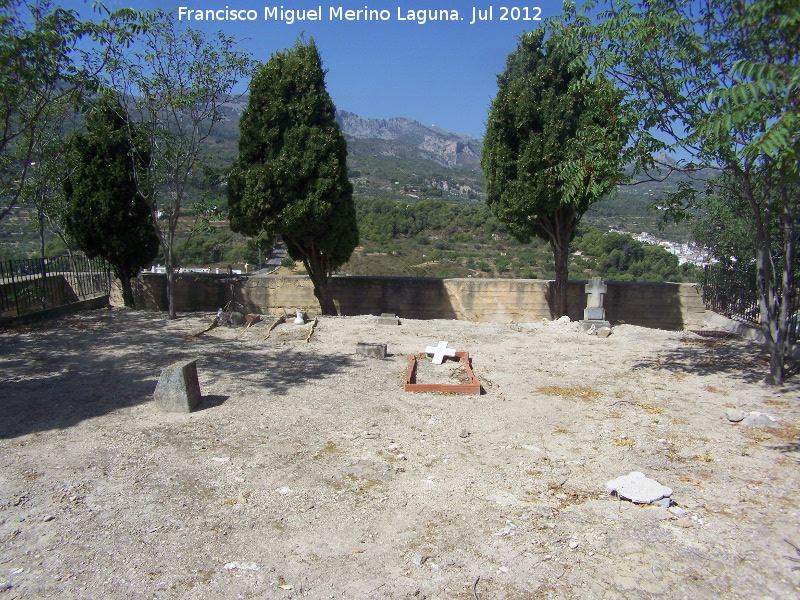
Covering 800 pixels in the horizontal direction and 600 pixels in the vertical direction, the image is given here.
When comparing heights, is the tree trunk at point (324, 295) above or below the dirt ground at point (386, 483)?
above

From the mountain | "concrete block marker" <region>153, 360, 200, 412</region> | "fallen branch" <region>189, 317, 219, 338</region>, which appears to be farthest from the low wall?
the mountain

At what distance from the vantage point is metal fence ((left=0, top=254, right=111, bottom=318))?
11508 mm

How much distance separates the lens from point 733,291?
12430 mm

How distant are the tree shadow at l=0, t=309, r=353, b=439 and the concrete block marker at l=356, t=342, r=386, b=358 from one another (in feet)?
1.09

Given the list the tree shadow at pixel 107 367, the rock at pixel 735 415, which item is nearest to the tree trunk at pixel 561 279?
the tree shadow at pixel 107 367

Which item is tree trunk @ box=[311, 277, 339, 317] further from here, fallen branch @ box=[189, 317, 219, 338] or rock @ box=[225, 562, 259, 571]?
rock @ box=[225, 562, 259, 571]

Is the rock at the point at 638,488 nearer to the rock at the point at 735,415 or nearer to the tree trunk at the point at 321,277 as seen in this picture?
the rock at the point at 735,415

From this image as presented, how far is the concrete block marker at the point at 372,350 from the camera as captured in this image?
30.3 ft

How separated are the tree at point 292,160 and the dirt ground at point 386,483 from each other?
522cm

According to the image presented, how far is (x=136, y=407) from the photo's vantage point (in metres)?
6.54

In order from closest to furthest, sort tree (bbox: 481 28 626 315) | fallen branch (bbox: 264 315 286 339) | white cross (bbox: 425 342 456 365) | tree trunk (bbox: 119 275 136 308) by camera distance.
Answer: white cross (bbox: 425 342 456 365)
fallen branch (bbox: 264 315 286 339)
tree (bbox: 481 28 626 315)
tree trunk (bbox: 119 275 136 308)

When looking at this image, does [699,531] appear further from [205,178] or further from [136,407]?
[205,178]

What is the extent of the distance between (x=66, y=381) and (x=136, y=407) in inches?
68.2

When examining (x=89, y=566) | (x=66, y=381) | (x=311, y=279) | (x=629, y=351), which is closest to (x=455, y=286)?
(x=311, y=279)
